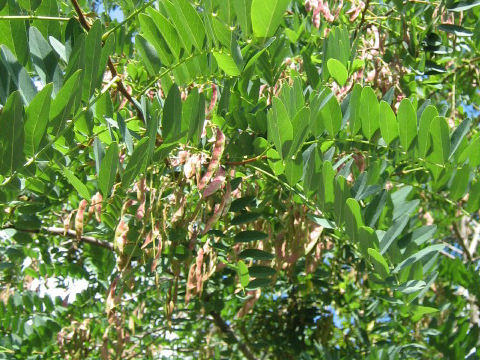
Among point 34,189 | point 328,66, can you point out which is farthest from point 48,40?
point 328,66

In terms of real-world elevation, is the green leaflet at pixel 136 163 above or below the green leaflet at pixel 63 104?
below

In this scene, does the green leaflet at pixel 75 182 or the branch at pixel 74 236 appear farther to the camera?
the branch at pixel 74 236

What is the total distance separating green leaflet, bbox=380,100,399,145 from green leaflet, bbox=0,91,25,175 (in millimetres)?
636

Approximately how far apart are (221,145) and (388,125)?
0.32 m

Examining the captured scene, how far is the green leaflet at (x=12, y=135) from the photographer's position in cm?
77

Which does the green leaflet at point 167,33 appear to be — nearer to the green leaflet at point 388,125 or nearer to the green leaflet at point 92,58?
the green leaflet at point 92,58

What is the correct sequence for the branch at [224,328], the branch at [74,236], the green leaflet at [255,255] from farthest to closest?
the branch at [224,328] → the branch at [74,236] → the green leaflet at [255,255]

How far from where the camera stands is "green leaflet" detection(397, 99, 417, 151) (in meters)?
1.10

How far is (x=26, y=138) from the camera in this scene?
85cm

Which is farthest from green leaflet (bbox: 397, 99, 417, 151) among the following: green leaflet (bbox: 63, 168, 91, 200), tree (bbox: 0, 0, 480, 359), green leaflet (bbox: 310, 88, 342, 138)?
green leaflet (bbox: 63, 168, 91, 200)

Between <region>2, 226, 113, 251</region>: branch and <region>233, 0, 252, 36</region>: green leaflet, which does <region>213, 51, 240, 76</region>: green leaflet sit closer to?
<region>233, 0, 252, 36</region>: green leaflet

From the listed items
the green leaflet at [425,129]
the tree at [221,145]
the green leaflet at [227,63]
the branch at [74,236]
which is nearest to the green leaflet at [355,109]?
the tree at [221,145]

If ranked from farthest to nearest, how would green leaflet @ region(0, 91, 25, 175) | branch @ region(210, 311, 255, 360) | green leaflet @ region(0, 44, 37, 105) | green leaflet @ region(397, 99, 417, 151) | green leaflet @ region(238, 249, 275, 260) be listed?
branch @ region(210, 311, 255, 360)
green leaflet @ region(238, 249, 275, 260)
green leaflet @ region(397, 99, 417, 151)
green leaflet @ region(0, 44, 37, 105)
green leaflet @ region(0, 91, 25, 175)

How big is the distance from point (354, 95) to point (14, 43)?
60 centimetres
